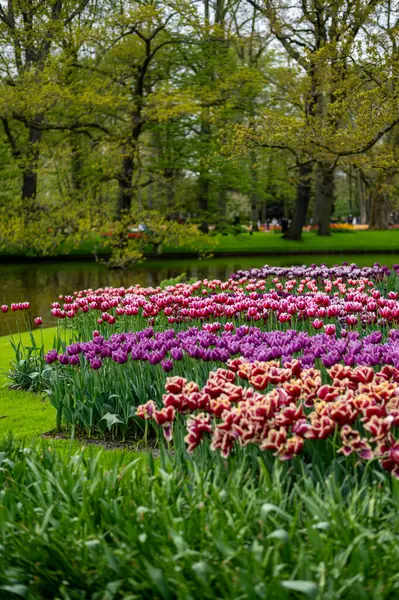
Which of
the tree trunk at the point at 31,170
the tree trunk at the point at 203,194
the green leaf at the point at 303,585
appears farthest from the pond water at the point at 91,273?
the green leaf at the point at 303,585

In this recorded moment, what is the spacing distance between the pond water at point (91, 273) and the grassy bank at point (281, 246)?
91 centimetres

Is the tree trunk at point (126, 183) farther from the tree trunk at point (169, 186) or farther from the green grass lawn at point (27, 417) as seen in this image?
the green grass lawn at point (27, 417)

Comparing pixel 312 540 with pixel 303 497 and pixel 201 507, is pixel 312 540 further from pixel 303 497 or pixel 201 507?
pixel 201 507

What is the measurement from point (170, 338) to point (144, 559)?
3783 millimetres

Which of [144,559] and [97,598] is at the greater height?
[144,559]

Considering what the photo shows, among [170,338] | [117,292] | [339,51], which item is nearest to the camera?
[170,338]

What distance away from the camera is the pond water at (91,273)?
21000 mm

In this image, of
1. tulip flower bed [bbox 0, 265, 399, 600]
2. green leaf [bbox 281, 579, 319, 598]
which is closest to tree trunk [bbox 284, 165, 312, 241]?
tulip flower bed [bbox 0, 265, 399, 600]

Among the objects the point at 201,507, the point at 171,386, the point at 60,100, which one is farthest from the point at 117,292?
the point at 60,100

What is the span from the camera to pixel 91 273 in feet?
91.5

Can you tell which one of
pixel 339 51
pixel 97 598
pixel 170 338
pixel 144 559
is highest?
pixel 339 51

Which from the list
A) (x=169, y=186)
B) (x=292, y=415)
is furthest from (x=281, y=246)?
(x=292, y=415)

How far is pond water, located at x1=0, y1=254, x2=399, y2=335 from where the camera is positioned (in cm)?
2100

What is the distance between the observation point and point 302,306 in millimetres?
7699
